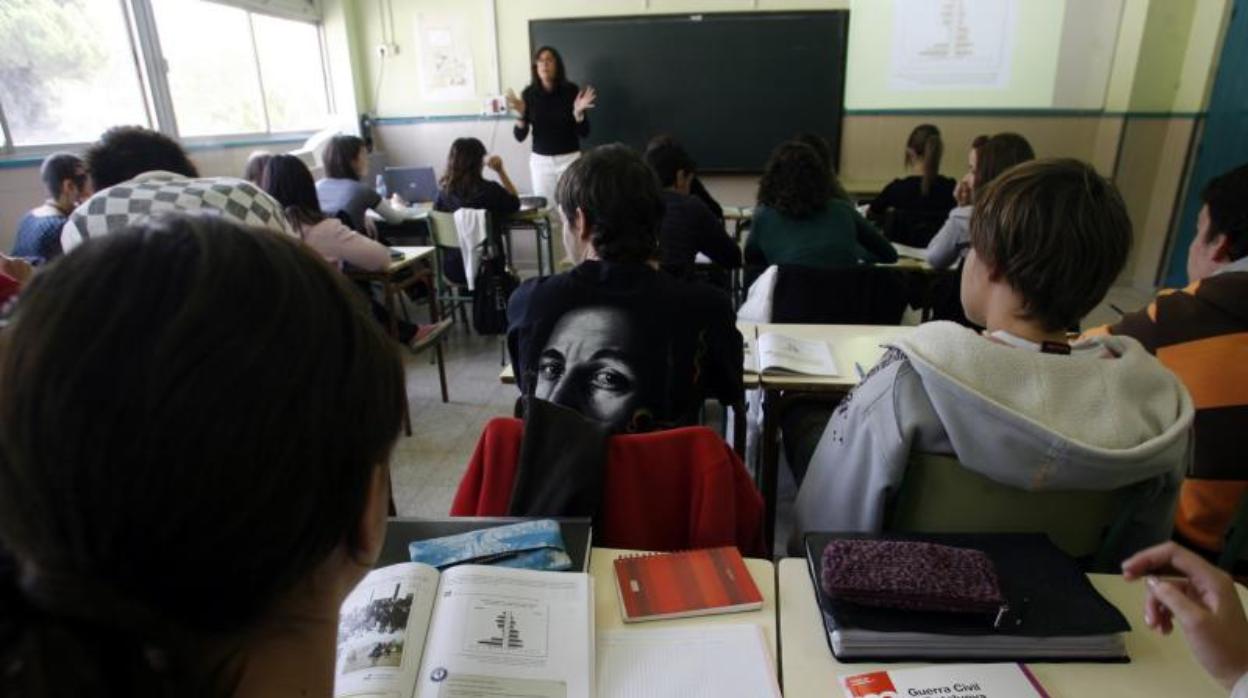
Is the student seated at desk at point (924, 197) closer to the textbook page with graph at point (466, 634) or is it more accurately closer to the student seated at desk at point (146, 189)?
the student seated at desk at point (146, 189)

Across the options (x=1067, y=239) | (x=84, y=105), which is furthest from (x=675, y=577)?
(x=84, y=105)

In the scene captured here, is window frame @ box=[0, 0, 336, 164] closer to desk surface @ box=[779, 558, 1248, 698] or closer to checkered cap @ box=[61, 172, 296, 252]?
checkered cap @ box=[61, 172, 296, 252]

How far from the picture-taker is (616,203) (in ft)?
5.54

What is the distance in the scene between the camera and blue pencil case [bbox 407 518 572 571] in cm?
95

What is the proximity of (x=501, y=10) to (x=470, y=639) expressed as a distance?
5.72m

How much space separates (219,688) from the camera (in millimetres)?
458

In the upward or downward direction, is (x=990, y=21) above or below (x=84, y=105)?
above

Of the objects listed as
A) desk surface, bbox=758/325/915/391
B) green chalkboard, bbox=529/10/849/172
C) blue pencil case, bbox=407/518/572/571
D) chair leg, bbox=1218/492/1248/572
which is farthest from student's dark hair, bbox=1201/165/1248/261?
green chalkboard, bbox=529/10/849/172

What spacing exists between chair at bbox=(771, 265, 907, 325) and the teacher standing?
9.58 feet

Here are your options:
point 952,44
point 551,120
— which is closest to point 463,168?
point 551,120

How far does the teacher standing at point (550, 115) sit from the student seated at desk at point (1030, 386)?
4155 millimetres

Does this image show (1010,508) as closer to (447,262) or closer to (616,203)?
(616,203)

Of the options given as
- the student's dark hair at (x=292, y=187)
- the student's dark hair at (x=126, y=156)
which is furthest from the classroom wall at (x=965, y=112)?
the student's dark hair at (x=126, y=156)

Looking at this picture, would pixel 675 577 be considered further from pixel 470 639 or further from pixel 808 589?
pixel 470 639
